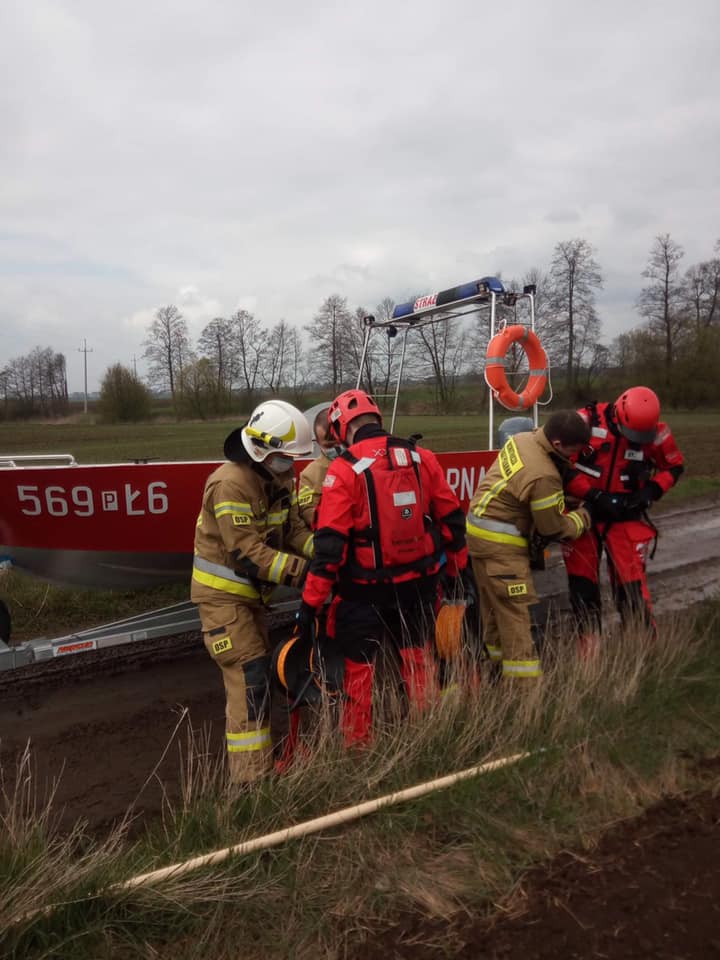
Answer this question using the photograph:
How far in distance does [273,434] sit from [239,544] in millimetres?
540

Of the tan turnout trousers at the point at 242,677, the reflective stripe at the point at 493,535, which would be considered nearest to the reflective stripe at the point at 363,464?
the tan turnout trousers at the point at 242,677

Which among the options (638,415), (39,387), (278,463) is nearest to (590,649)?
(638,415)

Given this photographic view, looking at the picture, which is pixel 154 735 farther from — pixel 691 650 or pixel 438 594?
pixel 691 650

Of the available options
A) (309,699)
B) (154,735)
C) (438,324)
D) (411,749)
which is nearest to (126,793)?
(154,735)

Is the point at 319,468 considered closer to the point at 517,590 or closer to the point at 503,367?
the point at 517,590

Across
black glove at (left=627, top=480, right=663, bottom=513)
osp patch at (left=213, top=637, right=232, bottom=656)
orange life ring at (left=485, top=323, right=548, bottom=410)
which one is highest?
orange life ring at (left=485, top=323, right=548, bottom=410)

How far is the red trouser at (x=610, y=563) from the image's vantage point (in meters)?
4.62

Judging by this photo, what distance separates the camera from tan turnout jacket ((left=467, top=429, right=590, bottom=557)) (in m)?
3.89

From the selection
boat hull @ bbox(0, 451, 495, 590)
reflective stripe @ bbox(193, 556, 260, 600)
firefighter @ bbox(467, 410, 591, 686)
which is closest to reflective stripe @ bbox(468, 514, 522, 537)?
firefighter @ bbox(467, 410, 591, 686)

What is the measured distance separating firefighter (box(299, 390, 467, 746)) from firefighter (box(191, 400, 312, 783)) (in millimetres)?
233

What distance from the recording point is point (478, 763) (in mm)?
3006

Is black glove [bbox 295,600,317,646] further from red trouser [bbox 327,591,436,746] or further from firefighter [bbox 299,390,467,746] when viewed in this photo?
red trouser [bbox 327,591,436,746]

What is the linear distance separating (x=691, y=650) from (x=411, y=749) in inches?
76.3

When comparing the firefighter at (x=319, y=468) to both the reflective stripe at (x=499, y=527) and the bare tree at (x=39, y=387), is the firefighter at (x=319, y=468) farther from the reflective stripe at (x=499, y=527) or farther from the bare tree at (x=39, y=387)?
the bare tree at (x=39, y=387)
